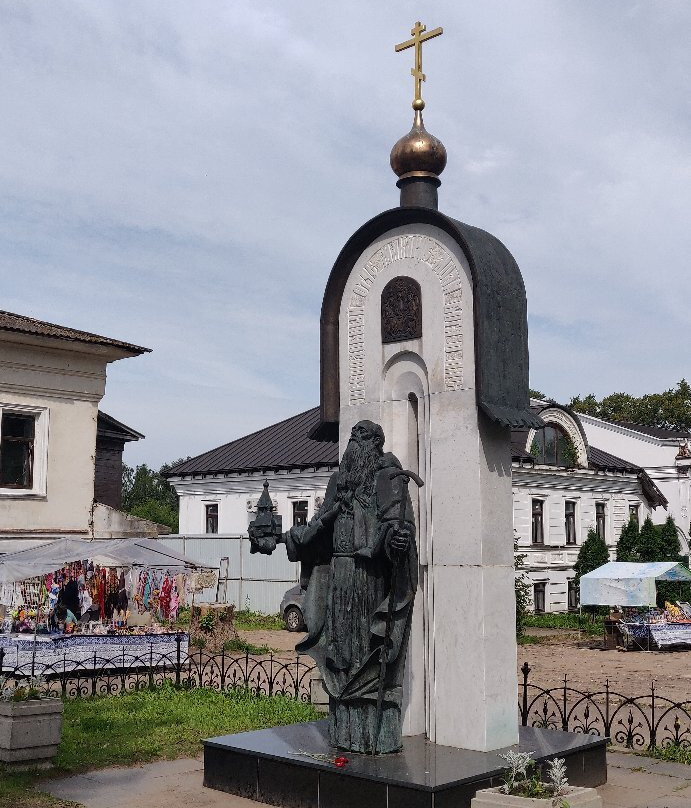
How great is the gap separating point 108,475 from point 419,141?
75.5 ft

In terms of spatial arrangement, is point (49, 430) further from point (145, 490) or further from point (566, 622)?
point (145, 490)

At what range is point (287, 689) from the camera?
13953 mm

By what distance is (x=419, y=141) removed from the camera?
8578 mm

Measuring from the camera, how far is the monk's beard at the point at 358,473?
755cm

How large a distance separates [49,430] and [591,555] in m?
18.0

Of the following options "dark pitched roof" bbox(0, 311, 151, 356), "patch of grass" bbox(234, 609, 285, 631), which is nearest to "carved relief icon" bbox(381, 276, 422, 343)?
"dark pitched roof" bbox(0, 311, 151, 356)

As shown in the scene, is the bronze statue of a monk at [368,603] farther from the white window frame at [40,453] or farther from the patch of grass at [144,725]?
the white window frame at [40,453]

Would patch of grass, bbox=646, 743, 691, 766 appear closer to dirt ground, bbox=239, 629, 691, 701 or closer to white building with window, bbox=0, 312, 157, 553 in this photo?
dirt ground, bbox=239, 629, 691, 701

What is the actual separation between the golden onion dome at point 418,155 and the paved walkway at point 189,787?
550 centimetres

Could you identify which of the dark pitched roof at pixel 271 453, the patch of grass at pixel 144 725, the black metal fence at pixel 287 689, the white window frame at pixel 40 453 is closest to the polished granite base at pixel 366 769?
the patch of grass at pixel 144 725

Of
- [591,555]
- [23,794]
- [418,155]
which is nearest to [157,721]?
[23,794]

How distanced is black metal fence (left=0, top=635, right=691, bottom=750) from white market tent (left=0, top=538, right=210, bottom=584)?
4.94 ft

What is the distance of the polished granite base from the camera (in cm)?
664

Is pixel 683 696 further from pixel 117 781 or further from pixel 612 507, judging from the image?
pixel 612 507
